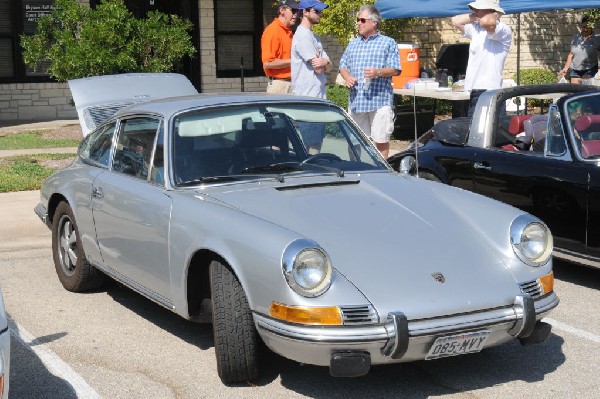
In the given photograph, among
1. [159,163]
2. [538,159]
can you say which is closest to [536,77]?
[538,159]

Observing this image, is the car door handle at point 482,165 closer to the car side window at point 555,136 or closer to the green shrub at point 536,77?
the car side window at point 555,136

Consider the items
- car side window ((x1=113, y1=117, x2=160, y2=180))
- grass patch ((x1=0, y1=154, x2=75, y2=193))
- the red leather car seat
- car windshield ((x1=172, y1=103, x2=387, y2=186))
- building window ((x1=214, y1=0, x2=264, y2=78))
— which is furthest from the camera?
building window ((x1=214, y1=0, x2=264, y2=78))

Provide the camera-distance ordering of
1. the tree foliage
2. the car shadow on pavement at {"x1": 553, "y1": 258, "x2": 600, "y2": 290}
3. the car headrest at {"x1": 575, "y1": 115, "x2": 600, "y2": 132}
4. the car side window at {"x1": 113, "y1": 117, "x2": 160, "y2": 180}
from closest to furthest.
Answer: the car side window at {"x1": 113, "y1": 117, "x2": 160, "y2": 180}
the car headrest at {"x1": 575, "y1": 115, "x2": 600, "y2": 132}
the car shadow on pavement at {"x1": 553, "y1": 258, "x2": 600, "y2": 290}
the tree foliage

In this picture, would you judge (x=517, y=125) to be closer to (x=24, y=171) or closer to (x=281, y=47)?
(x=281, y=47)

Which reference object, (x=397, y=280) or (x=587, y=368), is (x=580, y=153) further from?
(x=397, y=280)

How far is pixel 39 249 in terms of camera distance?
27.6 ft

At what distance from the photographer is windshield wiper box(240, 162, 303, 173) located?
5.80 meters

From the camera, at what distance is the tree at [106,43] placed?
13.6m

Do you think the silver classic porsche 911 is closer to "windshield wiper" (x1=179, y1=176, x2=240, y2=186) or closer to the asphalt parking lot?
"windshield wiper" (x1=179, y1=176, x2=240, y2=186)

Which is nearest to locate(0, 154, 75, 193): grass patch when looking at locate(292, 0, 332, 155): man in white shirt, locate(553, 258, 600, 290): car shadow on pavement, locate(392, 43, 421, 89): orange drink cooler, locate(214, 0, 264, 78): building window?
locate(292, 0, 332, 155): man in white shirt

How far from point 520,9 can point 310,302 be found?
8.75 meters

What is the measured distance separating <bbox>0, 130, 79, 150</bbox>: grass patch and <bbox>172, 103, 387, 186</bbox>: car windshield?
28.6 ft

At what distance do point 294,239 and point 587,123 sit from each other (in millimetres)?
3195

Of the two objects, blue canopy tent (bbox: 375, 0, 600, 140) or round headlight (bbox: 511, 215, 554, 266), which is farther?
blue canopy tent (bbox: 375, 0, 600, 140)
